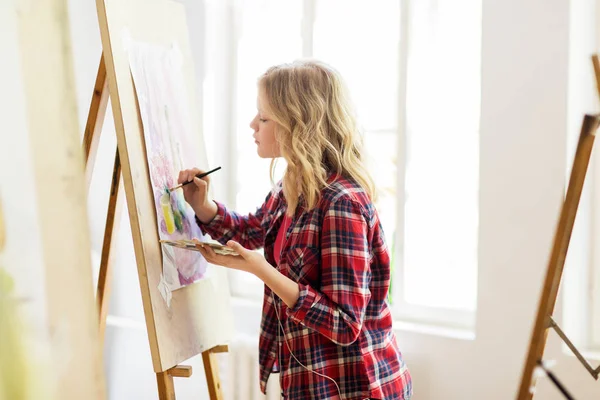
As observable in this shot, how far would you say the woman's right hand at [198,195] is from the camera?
180cm

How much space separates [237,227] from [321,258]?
0.41 metres

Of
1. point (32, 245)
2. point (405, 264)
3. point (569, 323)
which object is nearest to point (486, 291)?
point (569, 323)

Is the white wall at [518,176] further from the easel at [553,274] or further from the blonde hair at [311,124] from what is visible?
the easel at [553,274]

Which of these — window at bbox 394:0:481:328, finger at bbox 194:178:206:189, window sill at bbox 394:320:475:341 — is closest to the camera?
finger at bbox 194:178:206:189

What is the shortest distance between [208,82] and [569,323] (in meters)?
1.68

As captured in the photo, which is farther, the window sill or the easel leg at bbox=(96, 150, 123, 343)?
the window sill

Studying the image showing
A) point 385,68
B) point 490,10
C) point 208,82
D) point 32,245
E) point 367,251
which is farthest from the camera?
point 208,82

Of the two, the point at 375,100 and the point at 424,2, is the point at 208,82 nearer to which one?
the point at 375,100

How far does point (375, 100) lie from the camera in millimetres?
2508

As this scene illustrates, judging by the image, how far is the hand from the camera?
1532 mm

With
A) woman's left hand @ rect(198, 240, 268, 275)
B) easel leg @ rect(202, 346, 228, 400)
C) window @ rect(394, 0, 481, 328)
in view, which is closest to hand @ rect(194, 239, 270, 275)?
woman's left hand @ rect(198, 240, 268, 275)

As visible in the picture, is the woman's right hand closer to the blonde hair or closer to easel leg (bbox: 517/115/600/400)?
the blonde hair

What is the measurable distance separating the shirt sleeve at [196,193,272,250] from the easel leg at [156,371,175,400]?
42cm

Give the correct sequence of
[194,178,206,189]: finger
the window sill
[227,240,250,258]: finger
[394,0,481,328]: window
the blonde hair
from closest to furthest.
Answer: [227,240,250,258]: finger, the blonde hair, [194,178,206,189]: finger, the window sill, [394,0,481,328]: window
